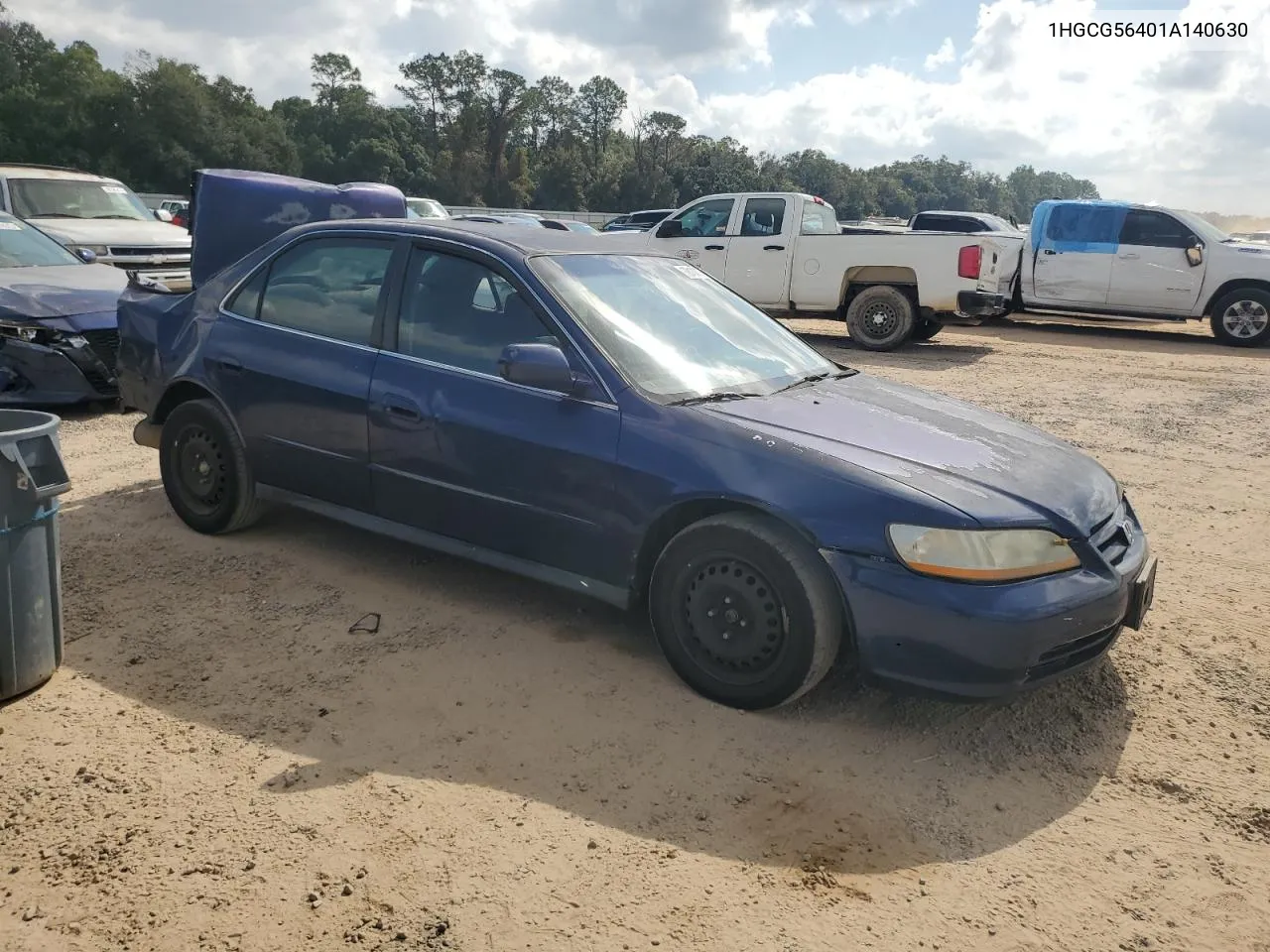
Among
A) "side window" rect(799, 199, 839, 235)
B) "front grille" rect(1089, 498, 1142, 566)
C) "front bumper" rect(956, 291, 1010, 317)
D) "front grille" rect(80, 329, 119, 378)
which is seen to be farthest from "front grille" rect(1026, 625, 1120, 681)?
"side window" rect(799, 199, 839, 235)

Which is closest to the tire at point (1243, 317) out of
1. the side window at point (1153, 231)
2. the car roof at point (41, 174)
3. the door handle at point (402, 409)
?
the side window at point (1153, 231)

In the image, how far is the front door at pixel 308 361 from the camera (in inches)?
164

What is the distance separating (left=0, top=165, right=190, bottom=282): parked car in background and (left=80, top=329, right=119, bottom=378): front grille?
364 centimetres

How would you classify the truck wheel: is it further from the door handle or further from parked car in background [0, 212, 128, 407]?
the door handle

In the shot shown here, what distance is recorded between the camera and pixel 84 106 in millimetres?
57125

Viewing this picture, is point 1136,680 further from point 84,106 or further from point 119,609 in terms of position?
point 84,106

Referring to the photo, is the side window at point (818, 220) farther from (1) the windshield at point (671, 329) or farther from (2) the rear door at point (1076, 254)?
(1) the windshield at point (671, 329)

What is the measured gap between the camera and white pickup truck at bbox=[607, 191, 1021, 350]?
1173cm

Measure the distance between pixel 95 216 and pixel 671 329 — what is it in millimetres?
10529

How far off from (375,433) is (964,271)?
942 cm

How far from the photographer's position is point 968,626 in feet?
9.53

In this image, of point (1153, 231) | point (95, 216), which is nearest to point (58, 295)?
point (95, 216)

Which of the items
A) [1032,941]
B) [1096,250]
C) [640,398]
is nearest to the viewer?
[1032,941]

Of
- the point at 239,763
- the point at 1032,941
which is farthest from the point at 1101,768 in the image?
the point at 239,763
